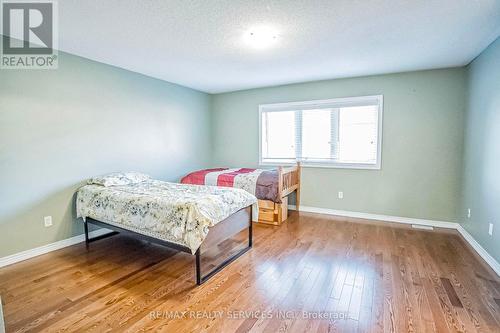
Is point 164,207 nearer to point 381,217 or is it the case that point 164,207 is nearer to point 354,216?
point 354,216

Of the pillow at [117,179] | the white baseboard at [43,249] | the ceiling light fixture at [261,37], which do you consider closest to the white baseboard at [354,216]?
the white baseboard at [43,249]

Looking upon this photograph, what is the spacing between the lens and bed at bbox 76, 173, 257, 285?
226 cm

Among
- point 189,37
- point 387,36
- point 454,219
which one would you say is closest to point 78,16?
point 189,37

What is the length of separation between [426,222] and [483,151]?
1.39m

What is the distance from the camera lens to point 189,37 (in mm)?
2623

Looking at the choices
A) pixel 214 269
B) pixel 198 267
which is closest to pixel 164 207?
pixel 198 267

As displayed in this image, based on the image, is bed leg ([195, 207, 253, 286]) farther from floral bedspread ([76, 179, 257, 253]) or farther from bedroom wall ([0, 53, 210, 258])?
bedroom wall ([0, 53, 210, 258])

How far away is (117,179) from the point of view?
3.29m

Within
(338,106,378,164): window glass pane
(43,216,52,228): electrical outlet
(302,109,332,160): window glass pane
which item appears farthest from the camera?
(302,109,332,160): window glass pane

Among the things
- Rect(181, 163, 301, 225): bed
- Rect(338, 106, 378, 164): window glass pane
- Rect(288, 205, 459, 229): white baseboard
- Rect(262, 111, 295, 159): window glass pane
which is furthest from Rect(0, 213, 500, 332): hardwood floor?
Rect(262, 111, 295, 159): window glass pane

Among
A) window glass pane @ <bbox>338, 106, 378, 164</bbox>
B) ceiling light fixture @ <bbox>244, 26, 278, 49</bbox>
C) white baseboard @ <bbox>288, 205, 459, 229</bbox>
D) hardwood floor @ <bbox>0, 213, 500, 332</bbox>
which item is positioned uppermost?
ceiling light fixture @ <bbox>244, 26, 278, 49</bbox>

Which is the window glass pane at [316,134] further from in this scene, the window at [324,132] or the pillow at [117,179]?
the pillow at [117,179]

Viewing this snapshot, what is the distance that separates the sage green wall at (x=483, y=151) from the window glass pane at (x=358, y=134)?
3.88 feet

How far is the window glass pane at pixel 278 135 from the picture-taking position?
192 inches
